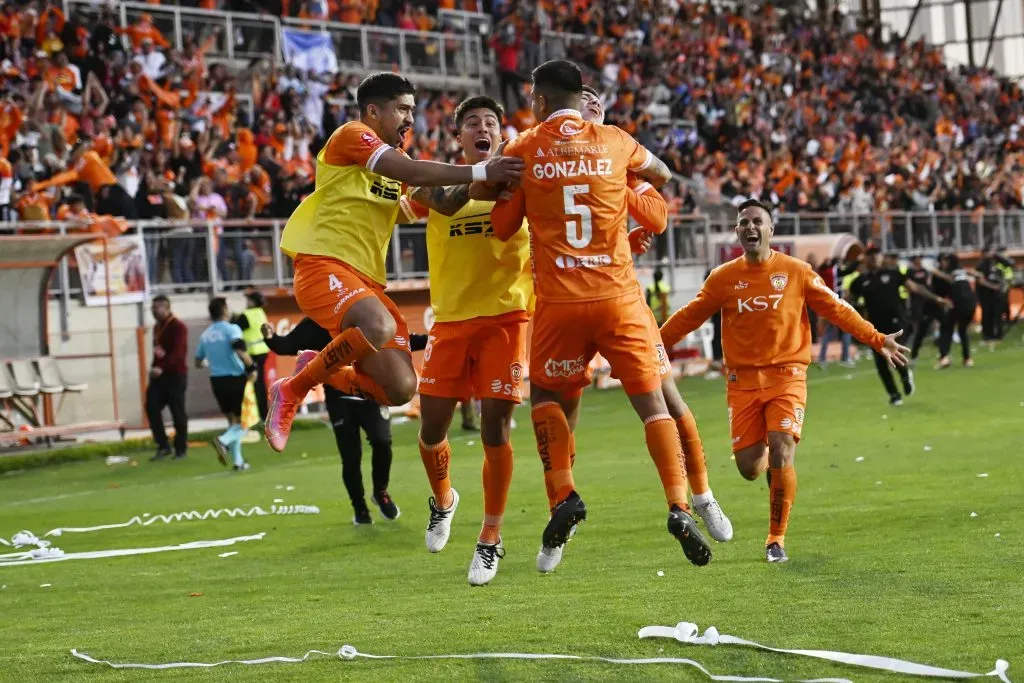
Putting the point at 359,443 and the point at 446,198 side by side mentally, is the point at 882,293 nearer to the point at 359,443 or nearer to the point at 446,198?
the point at 359,443

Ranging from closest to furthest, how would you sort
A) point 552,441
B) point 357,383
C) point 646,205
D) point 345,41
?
point 646,205 < point 552,441 < point 357,383 < point 345,41

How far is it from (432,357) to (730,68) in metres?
35.5

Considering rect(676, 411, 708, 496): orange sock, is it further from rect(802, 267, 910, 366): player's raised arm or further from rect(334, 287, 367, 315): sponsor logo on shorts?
rect(334, 287, 367, 315): sponsor logo on shorts

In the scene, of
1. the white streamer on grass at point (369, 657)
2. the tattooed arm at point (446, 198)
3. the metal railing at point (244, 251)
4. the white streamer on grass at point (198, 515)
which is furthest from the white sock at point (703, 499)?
the metal railing at point (244, 251)

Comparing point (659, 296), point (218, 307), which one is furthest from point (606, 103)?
point (218, 307)

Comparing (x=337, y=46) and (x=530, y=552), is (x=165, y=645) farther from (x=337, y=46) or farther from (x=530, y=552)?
(x=337, y=46)

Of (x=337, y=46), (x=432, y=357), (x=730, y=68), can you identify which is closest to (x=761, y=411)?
(x=432, y=357)

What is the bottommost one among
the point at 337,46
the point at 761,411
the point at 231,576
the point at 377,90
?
the point at 231,576

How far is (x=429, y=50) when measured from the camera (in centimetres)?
3350

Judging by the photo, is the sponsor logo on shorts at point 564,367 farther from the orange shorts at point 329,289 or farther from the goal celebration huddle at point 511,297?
the orange shorts at point 329,289

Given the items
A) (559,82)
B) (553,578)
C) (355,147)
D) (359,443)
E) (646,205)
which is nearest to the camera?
(559,82)

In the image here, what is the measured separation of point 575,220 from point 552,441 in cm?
126

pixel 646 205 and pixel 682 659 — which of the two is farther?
pixel 646 205

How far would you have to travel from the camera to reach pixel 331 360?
347 inches
